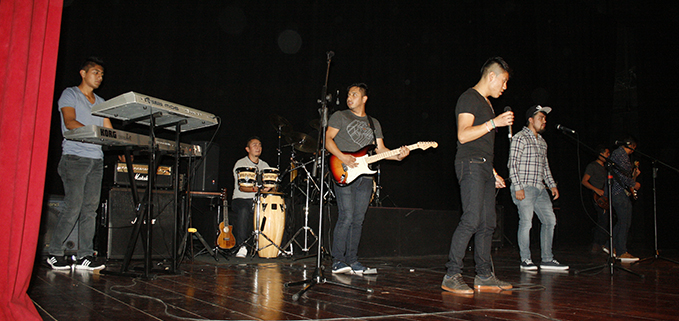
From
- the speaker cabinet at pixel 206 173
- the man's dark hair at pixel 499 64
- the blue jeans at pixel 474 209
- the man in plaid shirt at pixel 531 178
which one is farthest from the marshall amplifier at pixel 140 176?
the man in plaid shirt at pixel 531 178

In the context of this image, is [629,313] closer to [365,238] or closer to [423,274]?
[423,274]

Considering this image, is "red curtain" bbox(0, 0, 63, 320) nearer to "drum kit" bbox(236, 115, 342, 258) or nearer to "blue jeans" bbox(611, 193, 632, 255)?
"drum kit" bbox(236, 115, 342, 258)

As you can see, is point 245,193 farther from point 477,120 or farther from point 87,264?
point 477,120

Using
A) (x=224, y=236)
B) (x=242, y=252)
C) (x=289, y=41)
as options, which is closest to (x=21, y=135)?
(x=242, y=252)

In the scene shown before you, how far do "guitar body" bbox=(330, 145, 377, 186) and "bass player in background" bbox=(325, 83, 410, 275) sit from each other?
0.20 feet

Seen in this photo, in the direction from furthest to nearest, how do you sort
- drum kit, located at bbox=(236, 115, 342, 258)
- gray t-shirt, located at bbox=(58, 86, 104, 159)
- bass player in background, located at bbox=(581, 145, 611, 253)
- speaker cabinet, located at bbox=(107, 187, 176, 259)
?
bass player in background, located at bbox=(581, 145, 611, 253), drum kit, located at bbox=(236, 115, 342, 258), speaker cabinet, located at bbox=(107, 187, 176, 259), gray t-shirt, located at bbox=(58, 86, 104, 159)

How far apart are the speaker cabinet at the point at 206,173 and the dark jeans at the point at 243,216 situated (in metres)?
0.36

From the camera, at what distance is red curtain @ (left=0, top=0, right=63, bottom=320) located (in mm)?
1387

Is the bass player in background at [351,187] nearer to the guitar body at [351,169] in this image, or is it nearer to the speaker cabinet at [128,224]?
the guitar body at [351,169]

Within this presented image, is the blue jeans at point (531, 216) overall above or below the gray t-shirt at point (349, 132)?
below

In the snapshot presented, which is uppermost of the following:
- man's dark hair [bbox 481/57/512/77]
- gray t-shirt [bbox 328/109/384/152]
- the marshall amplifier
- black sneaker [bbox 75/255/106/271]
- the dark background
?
the dark background

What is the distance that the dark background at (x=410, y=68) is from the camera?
5.62 m

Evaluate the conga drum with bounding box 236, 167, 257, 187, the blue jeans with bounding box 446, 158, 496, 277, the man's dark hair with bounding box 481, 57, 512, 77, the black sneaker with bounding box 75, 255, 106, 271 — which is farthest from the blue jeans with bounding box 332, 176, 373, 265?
the black sneaker with bounding box 75, 255, 106, 271

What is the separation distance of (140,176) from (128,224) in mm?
506
